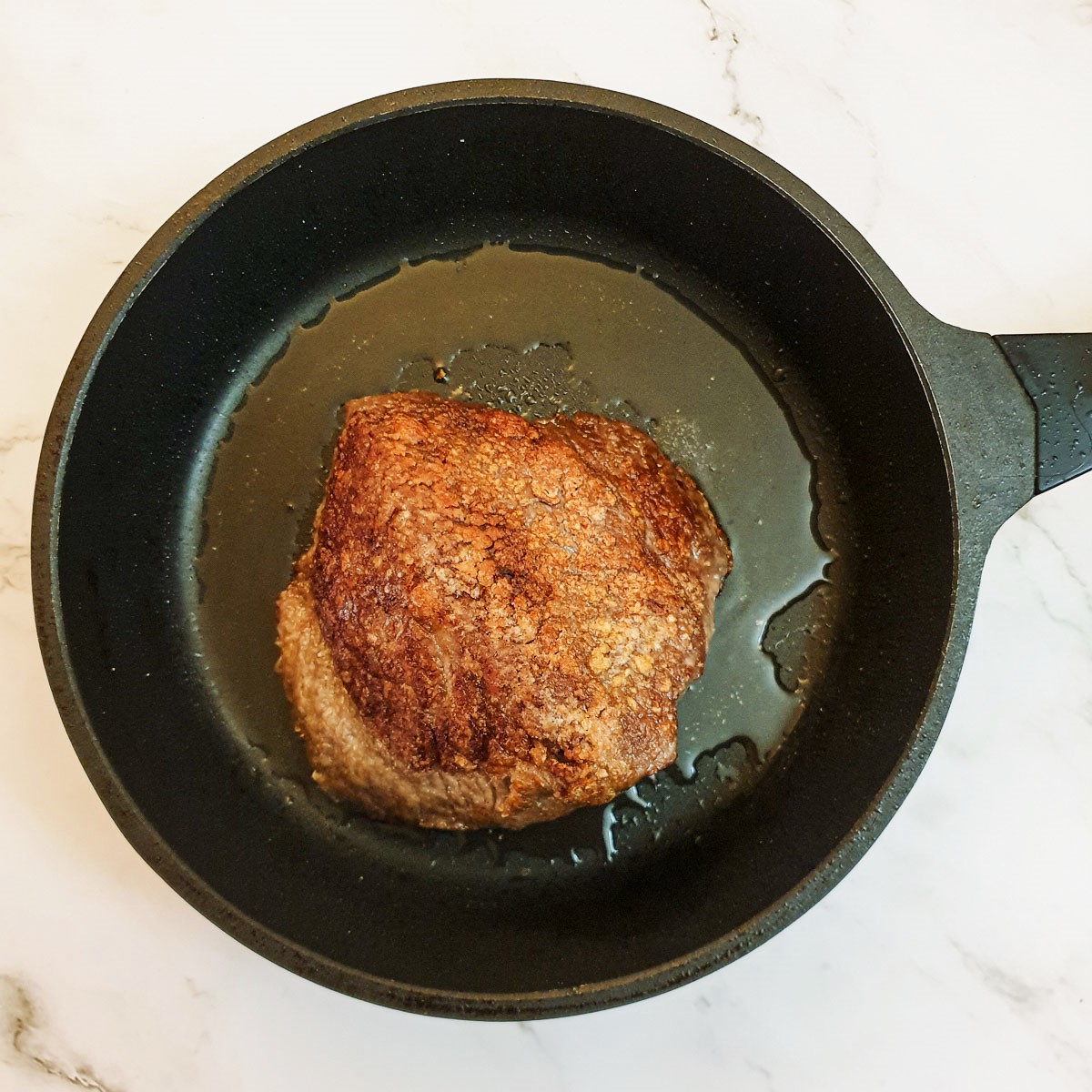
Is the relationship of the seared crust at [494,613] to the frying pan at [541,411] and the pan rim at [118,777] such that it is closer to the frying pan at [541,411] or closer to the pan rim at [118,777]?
the frying pan at [541,411]

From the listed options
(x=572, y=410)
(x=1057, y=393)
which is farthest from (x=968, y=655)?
(x=572, y=410)

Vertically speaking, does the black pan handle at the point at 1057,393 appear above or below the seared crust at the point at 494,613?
above

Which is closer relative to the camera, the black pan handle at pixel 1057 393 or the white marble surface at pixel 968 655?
the black pan handle at pixel 1057 393

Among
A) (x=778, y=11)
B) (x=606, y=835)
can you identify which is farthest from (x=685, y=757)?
(x=778, y=11)

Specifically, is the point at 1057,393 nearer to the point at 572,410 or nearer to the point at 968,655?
the point at 968,655

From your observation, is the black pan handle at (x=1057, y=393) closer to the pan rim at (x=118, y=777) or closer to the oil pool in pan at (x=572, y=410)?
the pan rim at (x=118, y=777)

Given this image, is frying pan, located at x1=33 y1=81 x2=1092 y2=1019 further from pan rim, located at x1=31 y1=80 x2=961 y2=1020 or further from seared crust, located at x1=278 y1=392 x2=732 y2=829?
seared crust, located at x1=278 y1=392 x2=732 y2=829

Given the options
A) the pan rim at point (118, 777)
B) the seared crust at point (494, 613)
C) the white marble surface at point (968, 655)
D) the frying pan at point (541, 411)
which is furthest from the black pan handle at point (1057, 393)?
the seared crust at point (494, 613)

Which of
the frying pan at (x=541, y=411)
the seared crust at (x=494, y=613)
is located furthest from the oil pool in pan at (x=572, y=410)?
the seared crust at (x=494, y=613)
